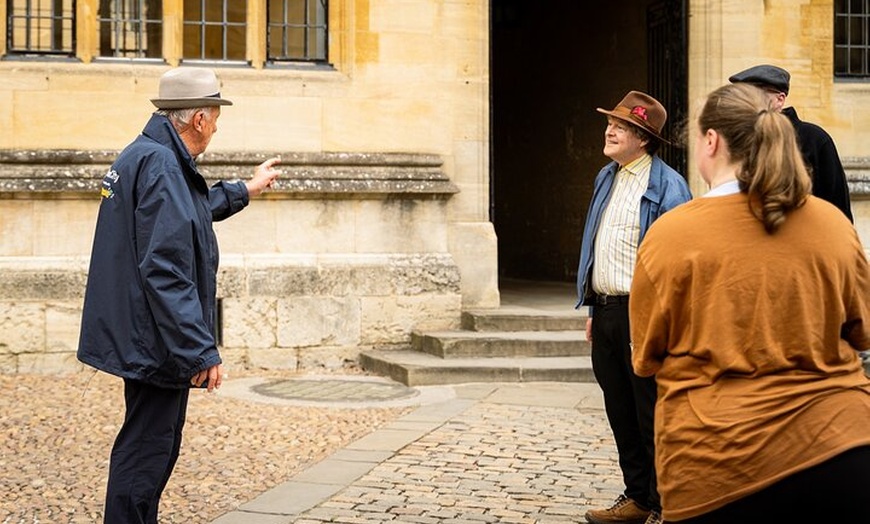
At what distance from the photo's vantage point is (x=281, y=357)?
1009cm

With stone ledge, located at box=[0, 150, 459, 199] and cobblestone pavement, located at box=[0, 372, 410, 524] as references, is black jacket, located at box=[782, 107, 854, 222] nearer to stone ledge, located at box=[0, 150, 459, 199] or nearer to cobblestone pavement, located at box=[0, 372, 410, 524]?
cobblestone pavement, located at box=[0, 372, 410, 524]

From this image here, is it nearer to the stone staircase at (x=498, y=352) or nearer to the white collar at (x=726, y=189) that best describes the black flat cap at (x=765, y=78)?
the white collar at (x=726, y=189)

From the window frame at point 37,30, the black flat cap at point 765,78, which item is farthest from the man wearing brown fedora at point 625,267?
the window frame at point 37,30

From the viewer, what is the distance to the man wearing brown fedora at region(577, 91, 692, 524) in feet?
17.1

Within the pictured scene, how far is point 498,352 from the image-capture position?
Result: 381 inches

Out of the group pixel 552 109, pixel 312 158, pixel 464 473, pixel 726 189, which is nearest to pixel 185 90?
pixel 726 189

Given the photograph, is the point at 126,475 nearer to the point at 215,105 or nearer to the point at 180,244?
the point at 180,244

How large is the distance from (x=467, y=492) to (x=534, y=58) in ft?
36.6

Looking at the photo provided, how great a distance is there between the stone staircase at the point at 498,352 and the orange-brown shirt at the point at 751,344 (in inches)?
253

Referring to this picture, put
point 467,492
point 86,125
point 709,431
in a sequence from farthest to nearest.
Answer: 1. point 86,125
2. point 467,492
3. point 709,431

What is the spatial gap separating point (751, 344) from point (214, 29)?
8.55m

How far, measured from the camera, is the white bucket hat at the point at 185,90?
427cm

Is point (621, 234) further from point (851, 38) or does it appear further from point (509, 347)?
point (851, 38)

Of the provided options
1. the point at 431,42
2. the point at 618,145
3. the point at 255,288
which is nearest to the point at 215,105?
the point at 618,145
